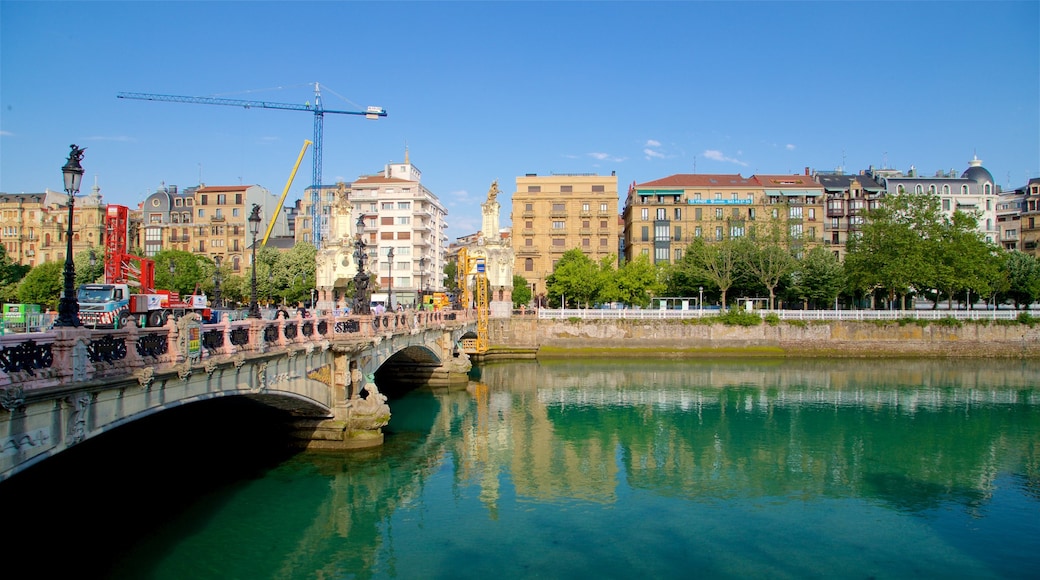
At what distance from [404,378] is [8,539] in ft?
85.3

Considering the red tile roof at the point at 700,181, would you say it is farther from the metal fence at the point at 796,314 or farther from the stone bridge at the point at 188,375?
the stone bridge at the point at 188,375

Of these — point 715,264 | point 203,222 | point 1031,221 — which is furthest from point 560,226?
point 1031,221

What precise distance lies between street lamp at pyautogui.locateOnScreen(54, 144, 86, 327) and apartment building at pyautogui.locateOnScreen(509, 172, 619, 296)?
70577mm

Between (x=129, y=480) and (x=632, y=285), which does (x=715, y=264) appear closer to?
(x=632, y=285)

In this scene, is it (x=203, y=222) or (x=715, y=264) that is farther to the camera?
(x=203, y=222)

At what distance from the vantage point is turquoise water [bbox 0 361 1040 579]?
1532cm

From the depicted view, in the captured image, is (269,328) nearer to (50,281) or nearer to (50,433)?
(50,433)

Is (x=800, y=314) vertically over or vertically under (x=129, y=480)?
over

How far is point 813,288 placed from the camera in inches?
2564

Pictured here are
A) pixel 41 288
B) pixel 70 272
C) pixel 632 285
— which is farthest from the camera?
pixel 632 285

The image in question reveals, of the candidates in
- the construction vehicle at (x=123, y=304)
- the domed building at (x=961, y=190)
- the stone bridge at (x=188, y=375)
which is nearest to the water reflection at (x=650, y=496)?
the stone bridge at (x=188, y=375)

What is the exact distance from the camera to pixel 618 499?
19688 millimetres

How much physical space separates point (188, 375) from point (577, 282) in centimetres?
5327

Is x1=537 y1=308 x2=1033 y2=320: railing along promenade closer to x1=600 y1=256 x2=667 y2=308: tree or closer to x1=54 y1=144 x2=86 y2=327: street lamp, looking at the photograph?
x1=600 y1=256 x2=667 y2=308: tree
